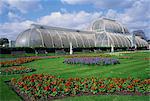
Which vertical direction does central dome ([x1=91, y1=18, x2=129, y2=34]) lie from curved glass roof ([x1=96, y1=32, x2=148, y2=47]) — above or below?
above

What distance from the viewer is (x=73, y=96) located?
8.70 metres

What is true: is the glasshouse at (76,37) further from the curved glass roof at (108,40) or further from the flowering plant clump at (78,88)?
the flowering plant clump at (78,88)

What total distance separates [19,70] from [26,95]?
617 centimetres

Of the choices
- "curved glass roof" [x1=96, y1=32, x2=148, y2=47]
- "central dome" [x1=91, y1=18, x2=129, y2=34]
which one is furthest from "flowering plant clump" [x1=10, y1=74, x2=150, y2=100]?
"central dome" [x1=91, y1=18, x2=129, y2=34]

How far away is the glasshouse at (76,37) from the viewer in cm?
5476

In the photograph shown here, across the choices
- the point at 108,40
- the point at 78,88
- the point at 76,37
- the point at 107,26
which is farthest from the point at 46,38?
the point at 78,88

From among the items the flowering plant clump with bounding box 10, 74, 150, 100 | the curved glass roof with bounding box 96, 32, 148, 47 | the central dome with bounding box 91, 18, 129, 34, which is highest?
the central dome with bounding box 91, 18, 129, 34

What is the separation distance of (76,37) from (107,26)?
19449 millimetres

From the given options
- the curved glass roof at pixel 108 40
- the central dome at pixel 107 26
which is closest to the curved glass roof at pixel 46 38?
the curved glass roof at pixel 108 40

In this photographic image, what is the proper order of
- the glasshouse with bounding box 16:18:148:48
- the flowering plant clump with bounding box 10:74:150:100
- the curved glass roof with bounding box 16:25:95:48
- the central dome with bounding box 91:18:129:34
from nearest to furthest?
the flowering plant clump with bounding box 10:74:150:100 → the curved glass roof with bounding box 16:25:95:48 → the glasshouse with bounding box 16:18:148:48 → the central dome with bounding box 91:18:129:34

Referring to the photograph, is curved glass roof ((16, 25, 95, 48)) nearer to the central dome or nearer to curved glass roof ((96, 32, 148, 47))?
curved glass roof ((96, 32, 148, 47))

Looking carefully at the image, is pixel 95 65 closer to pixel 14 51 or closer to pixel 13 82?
pixel 13 82

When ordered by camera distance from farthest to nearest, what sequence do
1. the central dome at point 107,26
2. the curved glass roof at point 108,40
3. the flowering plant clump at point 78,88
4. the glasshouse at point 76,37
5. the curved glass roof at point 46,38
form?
the central dome at point 107,26, the curved glass roof at point 108,40, the glasshouse at point 76,37, the curved glass roof at point 46,38, the flowering plant clump at point 78,88

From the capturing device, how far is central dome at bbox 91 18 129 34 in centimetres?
8162
